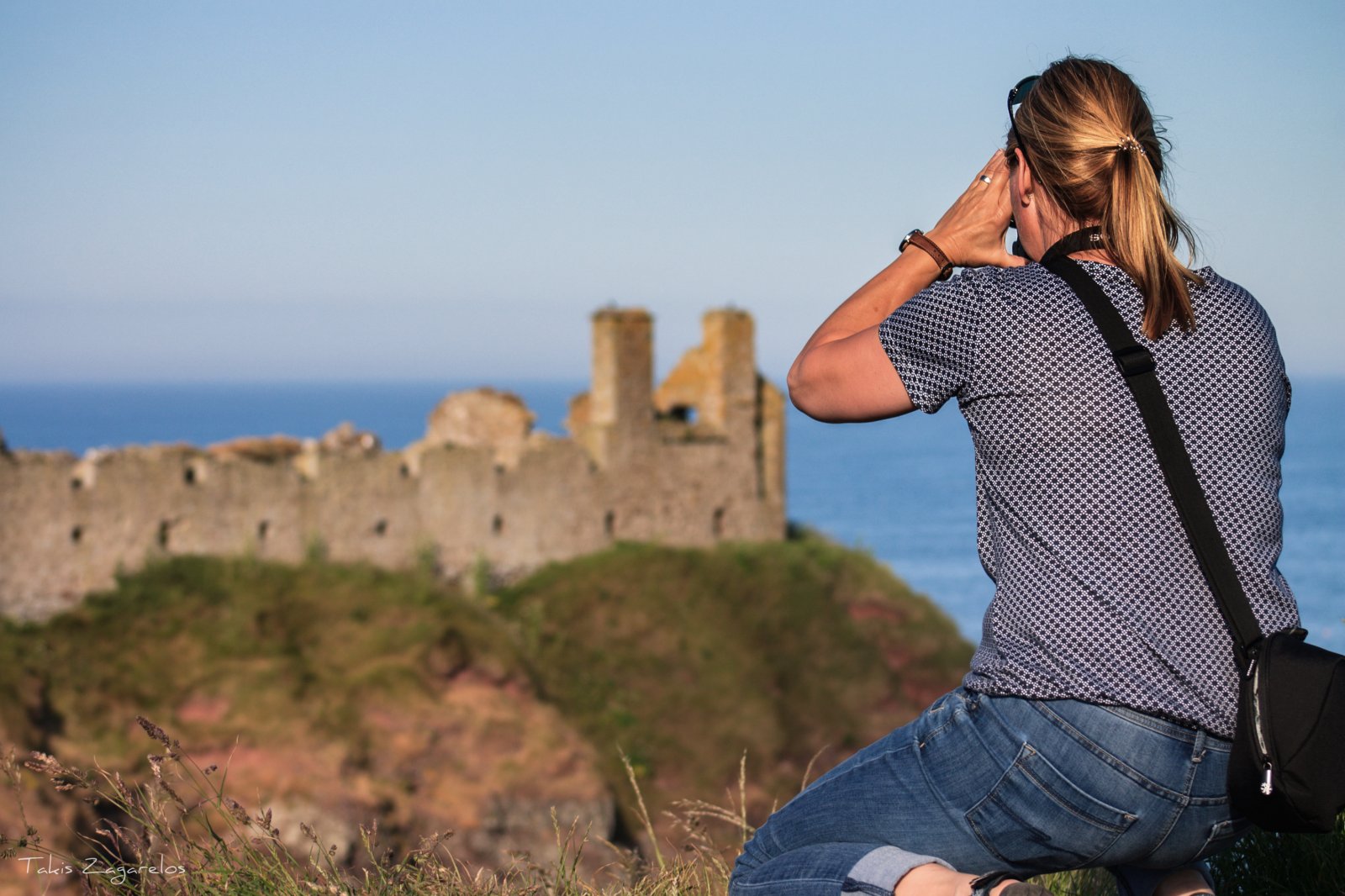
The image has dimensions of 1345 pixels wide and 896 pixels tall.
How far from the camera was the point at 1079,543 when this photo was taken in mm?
2920

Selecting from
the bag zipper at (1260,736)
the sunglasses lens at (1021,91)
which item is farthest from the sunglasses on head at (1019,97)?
the bag zipper at (1260,736)

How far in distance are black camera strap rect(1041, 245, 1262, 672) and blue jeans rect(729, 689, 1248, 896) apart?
246 millimetres

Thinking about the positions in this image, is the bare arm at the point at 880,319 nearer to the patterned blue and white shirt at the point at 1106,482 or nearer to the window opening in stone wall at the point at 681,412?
the patterned blue and white shirt at the point at 1106,482

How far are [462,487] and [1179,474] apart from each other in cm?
2453

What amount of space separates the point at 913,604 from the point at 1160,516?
27.8 m

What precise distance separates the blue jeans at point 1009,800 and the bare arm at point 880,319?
2.20ft

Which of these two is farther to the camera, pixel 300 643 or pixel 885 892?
pixel 300 643

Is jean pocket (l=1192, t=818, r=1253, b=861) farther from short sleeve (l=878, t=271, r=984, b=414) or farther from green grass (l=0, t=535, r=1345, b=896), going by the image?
green grass (l=0, t=535, r=1345, b=896)

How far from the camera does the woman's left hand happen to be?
3.44 m

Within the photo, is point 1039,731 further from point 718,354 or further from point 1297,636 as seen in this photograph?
point 718,354

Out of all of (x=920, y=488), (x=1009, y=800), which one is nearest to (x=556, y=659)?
(x=1009, y=800)

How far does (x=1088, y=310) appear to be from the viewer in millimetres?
2939

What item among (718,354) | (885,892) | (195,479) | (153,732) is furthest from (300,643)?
(885,892)

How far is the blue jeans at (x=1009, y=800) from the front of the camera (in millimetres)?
2850
